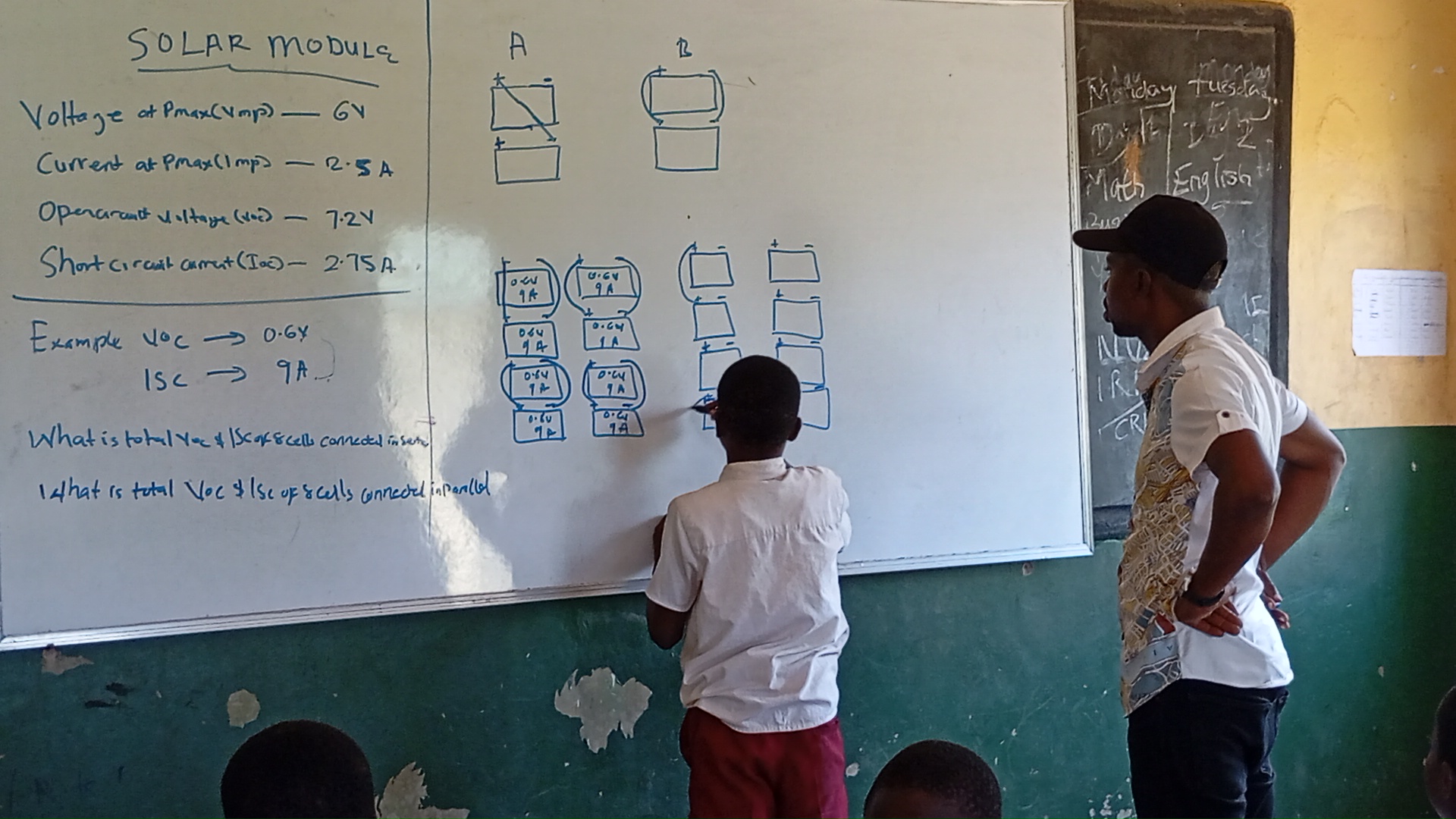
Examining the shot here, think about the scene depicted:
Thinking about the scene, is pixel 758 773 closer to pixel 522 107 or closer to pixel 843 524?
pixel 843 524

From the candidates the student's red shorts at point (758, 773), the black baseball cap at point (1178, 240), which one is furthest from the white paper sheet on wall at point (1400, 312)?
the student's red shorts at point (758, 773)

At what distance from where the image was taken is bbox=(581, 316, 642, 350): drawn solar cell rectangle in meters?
2.14

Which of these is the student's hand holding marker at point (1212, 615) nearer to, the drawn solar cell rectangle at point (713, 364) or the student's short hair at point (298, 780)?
the drawn solar cell rectangle at point (713, 364)

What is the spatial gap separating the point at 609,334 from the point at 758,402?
18.2 inches

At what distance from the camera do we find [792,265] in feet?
7.41

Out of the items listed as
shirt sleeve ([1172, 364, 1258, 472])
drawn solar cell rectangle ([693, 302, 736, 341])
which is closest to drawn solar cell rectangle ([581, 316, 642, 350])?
drawn solar cell rectangle ([693, 302, 736, 341])

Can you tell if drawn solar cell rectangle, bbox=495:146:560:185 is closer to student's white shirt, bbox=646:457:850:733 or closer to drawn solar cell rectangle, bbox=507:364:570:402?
drawn solar cell rectangle, bbox=507:364:570:402

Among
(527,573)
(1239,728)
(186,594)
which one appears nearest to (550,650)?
(527,573)

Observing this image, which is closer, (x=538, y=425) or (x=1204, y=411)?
(x=1204, y=411)

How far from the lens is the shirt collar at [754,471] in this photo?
1807 mm

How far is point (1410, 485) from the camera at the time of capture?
9.09 feet

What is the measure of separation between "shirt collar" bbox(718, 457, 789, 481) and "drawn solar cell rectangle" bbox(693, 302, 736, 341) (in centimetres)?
45

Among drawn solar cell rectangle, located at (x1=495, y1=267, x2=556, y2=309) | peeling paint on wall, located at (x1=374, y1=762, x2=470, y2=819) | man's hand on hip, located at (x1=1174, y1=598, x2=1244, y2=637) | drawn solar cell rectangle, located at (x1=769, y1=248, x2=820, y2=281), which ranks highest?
drawn solar cell rectangle, located at (x1=769, y1=248, x2=820, y2=281)

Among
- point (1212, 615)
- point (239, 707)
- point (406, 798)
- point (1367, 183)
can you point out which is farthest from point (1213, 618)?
point (239, 707)
